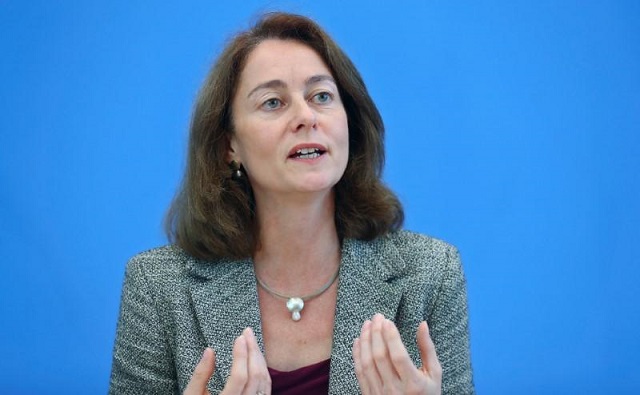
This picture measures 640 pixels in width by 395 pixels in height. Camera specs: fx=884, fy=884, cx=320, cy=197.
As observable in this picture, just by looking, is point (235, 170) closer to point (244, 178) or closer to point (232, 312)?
point (244, 178)

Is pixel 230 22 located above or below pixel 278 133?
above

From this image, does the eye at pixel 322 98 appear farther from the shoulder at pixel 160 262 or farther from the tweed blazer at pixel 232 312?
the shoulder at pixel 160 262

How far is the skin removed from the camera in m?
1.73

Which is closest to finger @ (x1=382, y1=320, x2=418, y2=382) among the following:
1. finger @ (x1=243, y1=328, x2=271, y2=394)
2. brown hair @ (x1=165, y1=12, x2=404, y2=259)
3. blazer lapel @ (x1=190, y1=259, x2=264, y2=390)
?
finger @ (x1=243, y1=328, x2=271, y2=394)

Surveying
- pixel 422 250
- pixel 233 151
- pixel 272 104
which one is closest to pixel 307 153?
pixel 272 104

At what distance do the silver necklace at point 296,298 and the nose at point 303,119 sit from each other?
1.11ft

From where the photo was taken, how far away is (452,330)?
1812 mm

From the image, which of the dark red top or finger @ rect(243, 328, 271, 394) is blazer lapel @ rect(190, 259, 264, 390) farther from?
finger @ rect(243, 328, 271, 394)

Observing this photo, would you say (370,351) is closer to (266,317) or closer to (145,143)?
(266,317)

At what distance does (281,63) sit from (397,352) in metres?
0.70

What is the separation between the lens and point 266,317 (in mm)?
1831

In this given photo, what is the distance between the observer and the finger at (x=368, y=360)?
1.42m

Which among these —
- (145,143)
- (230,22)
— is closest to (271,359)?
(145,143)

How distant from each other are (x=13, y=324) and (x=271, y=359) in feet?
3.80
